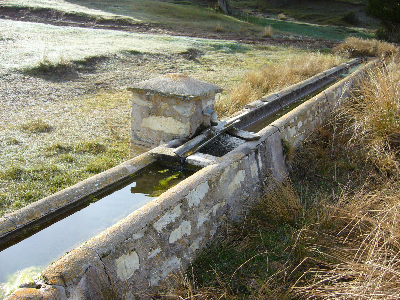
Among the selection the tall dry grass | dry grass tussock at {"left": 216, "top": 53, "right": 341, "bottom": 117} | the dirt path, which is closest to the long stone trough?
the tall dry grass

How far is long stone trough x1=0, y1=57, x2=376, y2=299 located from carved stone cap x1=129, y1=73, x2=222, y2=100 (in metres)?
0.57

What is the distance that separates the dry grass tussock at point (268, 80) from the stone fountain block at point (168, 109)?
270 cm

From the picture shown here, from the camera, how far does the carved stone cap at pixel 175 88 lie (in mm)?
4043

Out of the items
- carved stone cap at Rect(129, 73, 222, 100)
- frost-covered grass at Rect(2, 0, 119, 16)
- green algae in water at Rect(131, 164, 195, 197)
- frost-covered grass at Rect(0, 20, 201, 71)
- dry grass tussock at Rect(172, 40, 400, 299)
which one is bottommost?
dry grass tussock at Rect(172, 40, 400, 299)

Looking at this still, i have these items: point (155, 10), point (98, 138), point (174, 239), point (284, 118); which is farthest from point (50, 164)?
point (155, 10)

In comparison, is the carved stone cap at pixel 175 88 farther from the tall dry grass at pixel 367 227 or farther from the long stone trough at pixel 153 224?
Answer: the tall dry grass at pixel 367 227

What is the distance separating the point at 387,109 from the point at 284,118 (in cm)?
170

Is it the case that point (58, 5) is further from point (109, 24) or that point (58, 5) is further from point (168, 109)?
point (168, 109)

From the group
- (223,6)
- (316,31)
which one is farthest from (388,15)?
(223,6)

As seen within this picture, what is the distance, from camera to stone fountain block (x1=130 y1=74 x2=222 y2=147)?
4109 mm

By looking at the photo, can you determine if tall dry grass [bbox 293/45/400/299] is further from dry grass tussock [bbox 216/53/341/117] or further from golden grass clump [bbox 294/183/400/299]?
dry grass tussock [bbox 216/53/341/117]

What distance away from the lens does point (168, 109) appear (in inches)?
165

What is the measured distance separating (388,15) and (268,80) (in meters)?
13.3

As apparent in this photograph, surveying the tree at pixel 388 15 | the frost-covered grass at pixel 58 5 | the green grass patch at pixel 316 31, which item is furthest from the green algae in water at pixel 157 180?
the green grass patch at pixel 316 31
